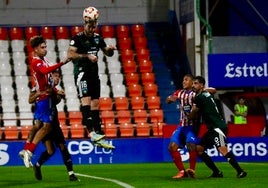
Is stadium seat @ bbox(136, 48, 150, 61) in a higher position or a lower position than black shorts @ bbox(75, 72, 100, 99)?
higher

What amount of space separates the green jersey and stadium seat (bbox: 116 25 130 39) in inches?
639

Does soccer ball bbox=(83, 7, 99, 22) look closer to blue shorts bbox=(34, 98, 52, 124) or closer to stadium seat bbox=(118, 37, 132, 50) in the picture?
blue shorts bbox=(34, 98, 52, 124)

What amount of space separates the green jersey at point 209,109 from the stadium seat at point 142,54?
15463 mm

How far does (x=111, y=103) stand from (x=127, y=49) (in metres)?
3.01

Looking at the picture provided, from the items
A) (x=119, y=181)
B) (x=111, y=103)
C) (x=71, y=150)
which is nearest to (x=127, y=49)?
(x=111, y=103)

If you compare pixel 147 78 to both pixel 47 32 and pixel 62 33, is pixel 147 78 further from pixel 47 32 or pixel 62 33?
pixel 47 32

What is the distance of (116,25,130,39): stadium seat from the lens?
32.7m

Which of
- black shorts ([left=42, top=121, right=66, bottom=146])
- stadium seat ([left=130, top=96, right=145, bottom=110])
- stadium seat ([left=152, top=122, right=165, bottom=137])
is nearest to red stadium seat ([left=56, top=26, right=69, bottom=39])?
stadium seat ([left=130, top=96, right=145, bottom=110])

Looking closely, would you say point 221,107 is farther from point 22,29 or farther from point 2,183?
point 2,183

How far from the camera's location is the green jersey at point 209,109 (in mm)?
16562

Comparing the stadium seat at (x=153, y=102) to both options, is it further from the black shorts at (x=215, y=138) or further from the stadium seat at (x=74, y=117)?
the black shorts at (x=215, y=138)

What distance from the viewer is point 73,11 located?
33.5m

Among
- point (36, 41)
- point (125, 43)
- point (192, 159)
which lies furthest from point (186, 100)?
point (125, 43)

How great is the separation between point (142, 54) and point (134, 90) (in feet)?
6.14
